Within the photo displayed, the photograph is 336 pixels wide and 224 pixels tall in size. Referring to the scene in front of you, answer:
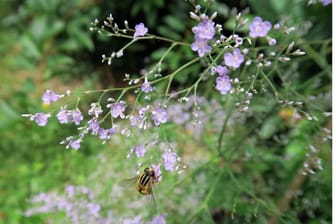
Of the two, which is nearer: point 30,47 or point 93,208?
point 93,208

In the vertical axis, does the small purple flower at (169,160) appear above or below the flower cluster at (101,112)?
below

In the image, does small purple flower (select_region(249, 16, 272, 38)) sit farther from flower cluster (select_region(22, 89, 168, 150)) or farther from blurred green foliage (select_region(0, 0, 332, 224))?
blurred green foliage (select_region(0, 0, 332, 224))

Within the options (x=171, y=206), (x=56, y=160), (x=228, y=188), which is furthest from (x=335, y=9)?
(x=56, y=160)

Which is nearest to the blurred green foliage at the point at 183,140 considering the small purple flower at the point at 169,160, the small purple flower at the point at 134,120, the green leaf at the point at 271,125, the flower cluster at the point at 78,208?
the green leaf at the point at 271,125

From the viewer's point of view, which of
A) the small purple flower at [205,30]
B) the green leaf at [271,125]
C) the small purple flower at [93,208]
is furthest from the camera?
the green leaf at [271,125]

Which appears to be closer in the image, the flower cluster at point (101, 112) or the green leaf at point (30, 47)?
the flower cluster at point (101, 112)

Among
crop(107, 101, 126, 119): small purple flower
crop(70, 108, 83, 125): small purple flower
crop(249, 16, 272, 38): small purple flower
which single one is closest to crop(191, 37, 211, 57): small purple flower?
crop(249, 16, 272, 38): small purple flower

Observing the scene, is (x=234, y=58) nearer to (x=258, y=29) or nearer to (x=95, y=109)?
(x=258, y=29)

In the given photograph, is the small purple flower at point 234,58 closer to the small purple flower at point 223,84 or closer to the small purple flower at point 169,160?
the small purple flower at point 223,84

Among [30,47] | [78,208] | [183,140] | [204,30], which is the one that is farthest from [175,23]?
[204,30]
